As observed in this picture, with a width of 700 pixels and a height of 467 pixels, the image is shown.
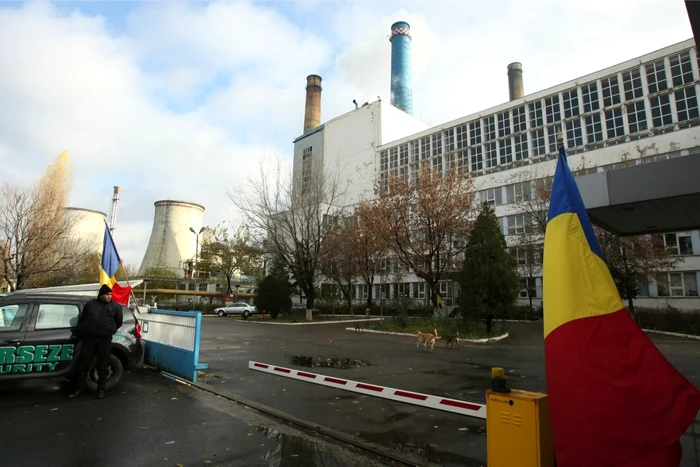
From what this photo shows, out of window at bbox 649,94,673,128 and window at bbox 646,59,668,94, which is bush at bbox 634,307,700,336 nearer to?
window at bbox 649,94,673,128

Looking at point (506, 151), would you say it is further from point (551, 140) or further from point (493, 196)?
Result: point (493, 196)

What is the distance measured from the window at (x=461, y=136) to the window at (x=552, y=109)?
941 centimetres

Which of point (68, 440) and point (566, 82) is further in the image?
point (566, 82)

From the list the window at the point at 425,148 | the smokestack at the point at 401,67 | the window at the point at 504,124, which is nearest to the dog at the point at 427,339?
the window at the point at 504,124

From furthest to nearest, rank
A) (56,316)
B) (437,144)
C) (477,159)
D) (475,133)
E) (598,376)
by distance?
1. (437,144)
2. (475,133)
3. (477,159)
4. (56,316)
5. (598,376)

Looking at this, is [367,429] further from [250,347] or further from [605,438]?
[250,347]

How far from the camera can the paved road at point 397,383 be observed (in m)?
5.12

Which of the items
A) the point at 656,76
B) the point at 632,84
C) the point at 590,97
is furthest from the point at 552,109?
the point at 656,76

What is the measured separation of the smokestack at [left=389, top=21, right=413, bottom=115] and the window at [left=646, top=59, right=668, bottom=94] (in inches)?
1473

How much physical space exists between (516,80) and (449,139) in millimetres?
14607

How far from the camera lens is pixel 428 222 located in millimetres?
24625

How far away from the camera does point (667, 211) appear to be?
7066 millimetres

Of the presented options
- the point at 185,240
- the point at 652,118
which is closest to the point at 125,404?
the point at 652,118

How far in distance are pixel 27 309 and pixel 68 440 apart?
3114 mm
